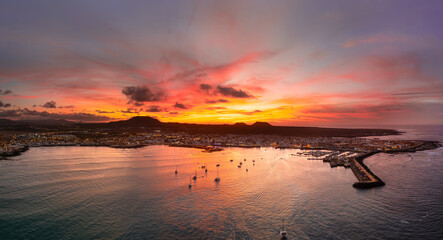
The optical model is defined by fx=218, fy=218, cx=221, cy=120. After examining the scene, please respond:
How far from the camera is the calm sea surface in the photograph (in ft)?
78.7

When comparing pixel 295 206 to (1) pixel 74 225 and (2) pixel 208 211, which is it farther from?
(1) pixel 74 225

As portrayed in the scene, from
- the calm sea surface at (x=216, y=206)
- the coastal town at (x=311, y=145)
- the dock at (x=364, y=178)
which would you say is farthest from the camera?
the coastal town at (x=311, y=145)

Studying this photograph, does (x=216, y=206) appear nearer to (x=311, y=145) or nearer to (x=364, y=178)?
(x=364, y=178)

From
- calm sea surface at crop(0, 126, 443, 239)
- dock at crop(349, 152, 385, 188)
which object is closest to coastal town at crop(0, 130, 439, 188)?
dock at crop(349, 152, 385, 188)

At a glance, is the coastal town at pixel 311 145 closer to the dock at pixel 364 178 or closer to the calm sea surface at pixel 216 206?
the dock at pixel 364 178

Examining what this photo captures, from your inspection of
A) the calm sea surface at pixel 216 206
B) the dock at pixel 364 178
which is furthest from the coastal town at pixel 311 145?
the calm sea surface at pixel 216 206

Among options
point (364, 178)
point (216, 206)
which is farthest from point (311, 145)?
point (216, 206)

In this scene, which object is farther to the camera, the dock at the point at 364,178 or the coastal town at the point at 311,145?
the coastal town at the point at 311,145

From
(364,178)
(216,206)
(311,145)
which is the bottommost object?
(216,206)

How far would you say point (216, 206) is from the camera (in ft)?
101

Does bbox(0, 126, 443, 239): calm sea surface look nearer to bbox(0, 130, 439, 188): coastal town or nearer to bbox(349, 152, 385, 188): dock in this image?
bbox(349, 152, 385, 188): dock

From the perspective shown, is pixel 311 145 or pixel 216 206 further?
pixel 311 145

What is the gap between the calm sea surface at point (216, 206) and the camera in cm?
2398

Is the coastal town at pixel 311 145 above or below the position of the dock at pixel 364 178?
above
